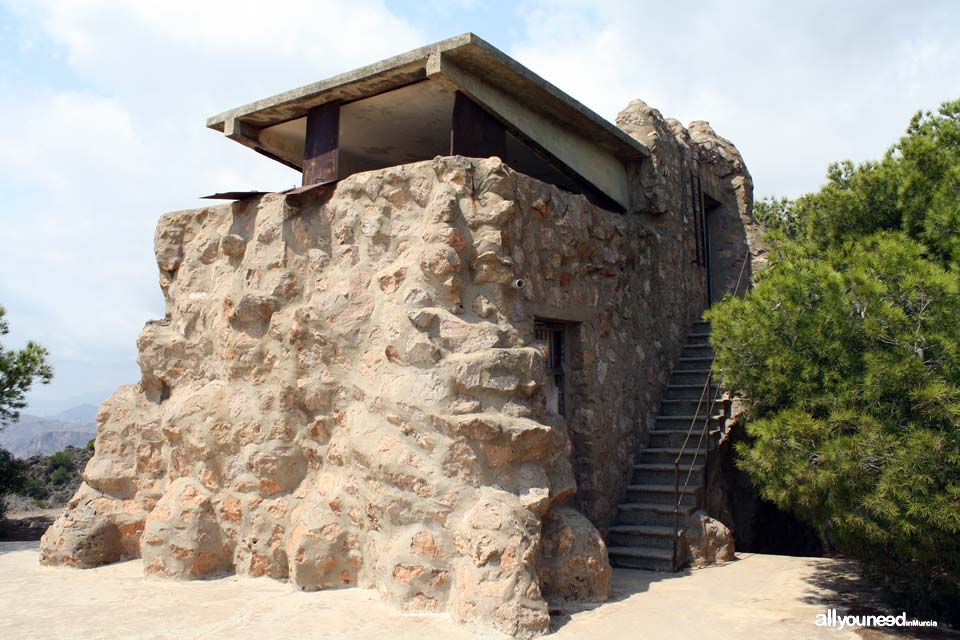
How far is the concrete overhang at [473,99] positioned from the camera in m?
7.56

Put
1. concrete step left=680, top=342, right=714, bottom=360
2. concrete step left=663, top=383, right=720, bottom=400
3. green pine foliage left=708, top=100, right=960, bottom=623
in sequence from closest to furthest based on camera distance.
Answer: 1. green pine foliage left=708, top=100, right=960, bottom=623
2. concrete step left=663, top=383, right=720, bottom=400
3. concrete step left=680, top=342, right=714, bottom=360

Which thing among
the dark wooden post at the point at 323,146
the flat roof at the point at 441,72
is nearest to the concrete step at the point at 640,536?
the flat roof at the point at 441,72

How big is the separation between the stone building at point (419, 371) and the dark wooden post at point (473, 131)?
2cm

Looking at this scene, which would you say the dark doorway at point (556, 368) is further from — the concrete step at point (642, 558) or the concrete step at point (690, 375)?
the concrete step at point (690, 375)

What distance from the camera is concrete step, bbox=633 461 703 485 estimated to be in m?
8.78

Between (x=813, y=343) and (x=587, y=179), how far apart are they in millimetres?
4286

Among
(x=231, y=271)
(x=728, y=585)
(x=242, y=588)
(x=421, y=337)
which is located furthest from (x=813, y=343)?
(x=231, y=271)

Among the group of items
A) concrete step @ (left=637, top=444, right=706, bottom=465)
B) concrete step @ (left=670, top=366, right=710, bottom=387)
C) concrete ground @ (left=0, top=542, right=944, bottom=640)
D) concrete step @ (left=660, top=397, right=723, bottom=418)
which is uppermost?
concrete step @ (left=670, top=366, right=710, bottom=387)

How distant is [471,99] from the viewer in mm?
7887

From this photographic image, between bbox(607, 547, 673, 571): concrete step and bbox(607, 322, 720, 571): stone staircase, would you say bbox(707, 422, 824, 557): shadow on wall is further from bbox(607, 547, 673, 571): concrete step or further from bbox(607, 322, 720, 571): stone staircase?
bbox(607, 547, 673, 571): concrete step

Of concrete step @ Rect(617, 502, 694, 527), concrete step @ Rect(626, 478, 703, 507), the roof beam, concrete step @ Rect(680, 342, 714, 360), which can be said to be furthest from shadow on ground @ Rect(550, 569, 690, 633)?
the roof beam

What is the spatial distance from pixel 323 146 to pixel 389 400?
3247 millimetres

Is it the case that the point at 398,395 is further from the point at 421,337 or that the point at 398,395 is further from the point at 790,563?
the point at 790,563

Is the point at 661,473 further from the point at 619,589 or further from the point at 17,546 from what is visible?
the point at 17,546
